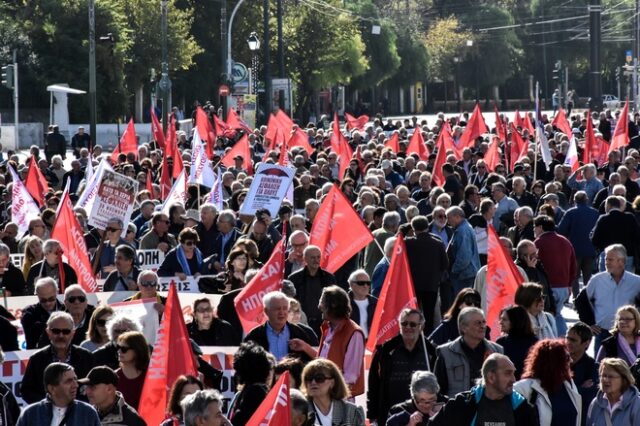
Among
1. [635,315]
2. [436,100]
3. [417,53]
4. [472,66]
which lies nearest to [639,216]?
[635,315]

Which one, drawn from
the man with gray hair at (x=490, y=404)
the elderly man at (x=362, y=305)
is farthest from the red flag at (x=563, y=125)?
the man with gray hair at (x=490, y=404)

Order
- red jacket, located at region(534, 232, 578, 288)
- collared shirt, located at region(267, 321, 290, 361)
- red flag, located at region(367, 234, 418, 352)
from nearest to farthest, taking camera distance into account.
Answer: collared shirt, located at region(267, 321, 290, 361) → red flag, located at region(367, 234, 418, 352) → red jacket, located at region(534, 232, 578, 288)

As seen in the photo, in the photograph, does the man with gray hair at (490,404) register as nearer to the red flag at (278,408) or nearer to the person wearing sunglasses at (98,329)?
the red flag at (278,408)

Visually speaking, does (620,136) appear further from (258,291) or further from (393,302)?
(393,302)

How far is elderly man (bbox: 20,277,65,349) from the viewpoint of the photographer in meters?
11.4

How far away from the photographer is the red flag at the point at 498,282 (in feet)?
39.2

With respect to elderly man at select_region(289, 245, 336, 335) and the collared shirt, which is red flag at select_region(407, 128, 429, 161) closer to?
elderly man at select_region(289, 245, 336, 335)

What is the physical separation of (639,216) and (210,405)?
11025mm

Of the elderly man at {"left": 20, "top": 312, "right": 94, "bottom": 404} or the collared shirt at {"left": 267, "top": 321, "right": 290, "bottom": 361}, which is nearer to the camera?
the elderly man at {"left": 20, "top": 312, "right": 94, "bottom": 404}

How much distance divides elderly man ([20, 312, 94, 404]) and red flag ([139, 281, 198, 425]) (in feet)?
2.10

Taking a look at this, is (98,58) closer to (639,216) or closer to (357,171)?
(357,171)

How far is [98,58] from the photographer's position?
59.0m

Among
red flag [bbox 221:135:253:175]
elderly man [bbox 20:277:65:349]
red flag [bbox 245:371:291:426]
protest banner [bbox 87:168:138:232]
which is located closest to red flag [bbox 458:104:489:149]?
red flag [bbox 221:135:253:175]

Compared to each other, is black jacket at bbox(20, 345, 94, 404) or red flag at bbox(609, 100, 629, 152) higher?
red flag at bbox(609, 100, 629, 152)
